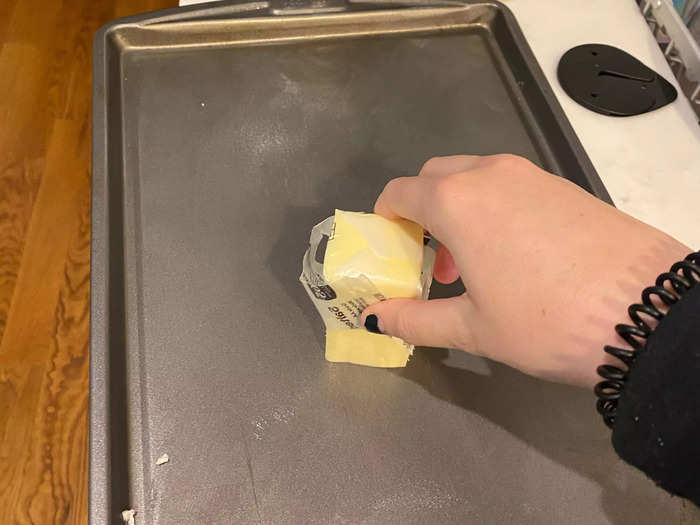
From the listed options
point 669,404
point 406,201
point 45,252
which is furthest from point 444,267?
point 45,252

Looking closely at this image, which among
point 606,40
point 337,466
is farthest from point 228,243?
point 606,40

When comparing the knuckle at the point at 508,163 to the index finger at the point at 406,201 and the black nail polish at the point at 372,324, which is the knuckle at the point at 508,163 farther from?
the black nail polish at the point at 372,324

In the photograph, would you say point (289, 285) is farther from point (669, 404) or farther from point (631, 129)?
point (631, 129)

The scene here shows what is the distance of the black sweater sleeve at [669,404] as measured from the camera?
31cm

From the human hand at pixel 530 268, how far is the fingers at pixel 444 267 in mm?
81

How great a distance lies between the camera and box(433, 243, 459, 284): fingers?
1.82 feet

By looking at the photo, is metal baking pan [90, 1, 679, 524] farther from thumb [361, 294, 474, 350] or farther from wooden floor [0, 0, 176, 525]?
wooden floor [0, 0, 176, 525]

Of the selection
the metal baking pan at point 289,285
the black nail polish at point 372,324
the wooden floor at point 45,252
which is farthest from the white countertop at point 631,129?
the wooden floor at point 45,252

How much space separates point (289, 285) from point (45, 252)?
845 millimetres

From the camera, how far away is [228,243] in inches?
23.3

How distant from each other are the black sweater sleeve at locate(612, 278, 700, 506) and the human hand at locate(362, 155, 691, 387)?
2.1 inches

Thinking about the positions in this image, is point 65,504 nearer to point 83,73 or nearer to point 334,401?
point 334,401

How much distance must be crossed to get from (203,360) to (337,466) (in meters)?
0.16

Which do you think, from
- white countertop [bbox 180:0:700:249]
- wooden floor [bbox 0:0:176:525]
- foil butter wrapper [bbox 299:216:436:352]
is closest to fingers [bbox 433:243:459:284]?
foil butter wrapper [bbox 299:216:436:352]
